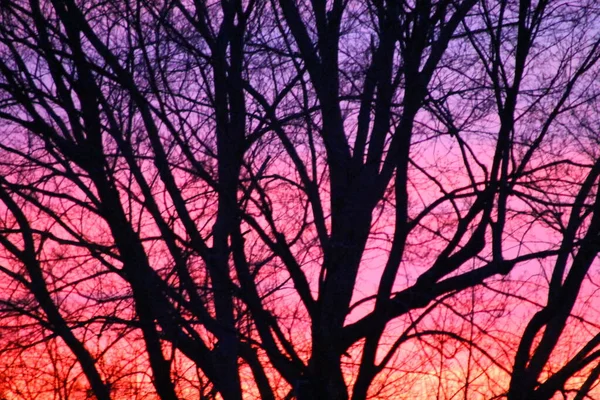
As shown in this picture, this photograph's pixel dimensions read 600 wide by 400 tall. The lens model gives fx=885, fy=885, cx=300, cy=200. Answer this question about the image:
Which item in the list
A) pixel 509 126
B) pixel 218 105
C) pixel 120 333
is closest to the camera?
pixel 509 126

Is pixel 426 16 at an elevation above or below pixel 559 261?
above

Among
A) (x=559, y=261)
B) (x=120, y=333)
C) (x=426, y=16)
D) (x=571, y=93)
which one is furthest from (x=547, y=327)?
(x=120, y=333)

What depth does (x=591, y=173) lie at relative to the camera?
6.21 meters

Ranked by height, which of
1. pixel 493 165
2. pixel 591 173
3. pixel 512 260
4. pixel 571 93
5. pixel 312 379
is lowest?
pixel 312 379

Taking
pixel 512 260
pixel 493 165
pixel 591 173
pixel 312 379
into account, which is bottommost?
pixel 312 379

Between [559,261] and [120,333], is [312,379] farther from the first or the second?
[559,261]

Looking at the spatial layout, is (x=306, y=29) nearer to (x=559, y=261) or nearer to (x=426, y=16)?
(x=426, y=16)

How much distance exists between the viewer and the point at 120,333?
6.20 metres

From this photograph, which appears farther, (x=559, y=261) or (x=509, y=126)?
(x=559, y=261)

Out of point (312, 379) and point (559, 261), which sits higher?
point (559, 261)

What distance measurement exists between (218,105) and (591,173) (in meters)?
2.65

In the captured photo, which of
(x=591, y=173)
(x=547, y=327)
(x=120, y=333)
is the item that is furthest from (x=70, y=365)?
(x=591, y=173)

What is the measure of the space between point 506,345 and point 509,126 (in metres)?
1.52

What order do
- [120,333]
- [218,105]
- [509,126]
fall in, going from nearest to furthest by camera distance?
[509,126] → [218,105] → [120,333]
